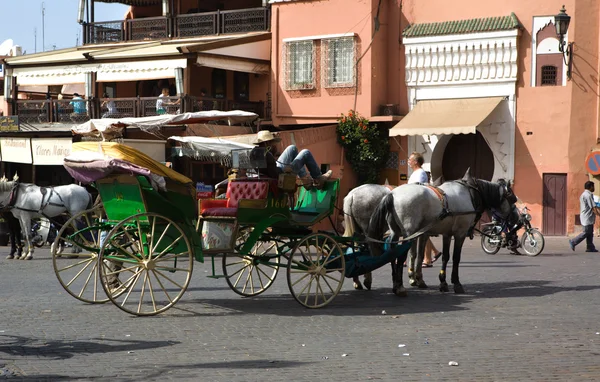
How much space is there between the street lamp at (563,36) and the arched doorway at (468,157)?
139 inches

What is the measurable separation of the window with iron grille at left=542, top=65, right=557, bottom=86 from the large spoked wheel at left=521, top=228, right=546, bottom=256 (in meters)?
7.70

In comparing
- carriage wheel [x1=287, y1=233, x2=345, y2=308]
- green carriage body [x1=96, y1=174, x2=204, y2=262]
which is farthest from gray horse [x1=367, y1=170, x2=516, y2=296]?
green carriage body [x1=96, y1=174, x2=204, y2=262]

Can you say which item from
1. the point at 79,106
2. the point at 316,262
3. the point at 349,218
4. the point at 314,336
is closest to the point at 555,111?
the point at 349,218

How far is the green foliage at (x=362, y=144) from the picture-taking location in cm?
2888

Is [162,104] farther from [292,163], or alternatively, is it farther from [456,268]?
[292,163]

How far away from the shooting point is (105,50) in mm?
31219

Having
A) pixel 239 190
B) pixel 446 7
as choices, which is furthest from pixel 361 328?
pixel 446 7

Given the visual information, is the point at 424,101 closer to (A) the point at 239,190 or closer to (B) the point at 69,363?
(A) the point at 239,190

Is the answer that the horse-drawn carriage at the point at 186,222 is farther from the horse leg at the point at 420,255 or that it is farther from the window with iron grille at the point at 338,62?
the window with iron grille at the point at 338,62

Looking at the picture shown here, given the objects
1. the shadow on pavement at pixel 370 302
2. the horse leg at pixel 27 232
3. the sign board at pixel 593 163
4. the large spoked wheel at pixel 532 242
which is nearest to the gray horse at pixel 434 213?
the shadow on pavement at pixel 370 302

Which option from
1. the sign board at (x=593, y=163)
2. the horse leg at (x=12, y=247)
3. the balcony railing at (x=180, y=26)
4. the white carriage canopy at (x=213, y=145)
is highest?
the balcony railing at (x=180, y=26)

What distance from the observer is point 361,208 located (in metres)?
13.1

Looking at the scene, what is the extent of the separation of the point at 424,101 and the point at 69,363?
21817 mm

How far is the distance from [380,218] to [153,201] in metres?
3.26
